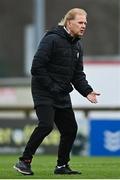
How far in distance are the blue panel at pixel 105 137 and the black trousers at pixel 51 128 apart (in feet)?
28.6

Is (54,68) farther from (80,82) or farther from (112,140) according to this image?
(112,140)

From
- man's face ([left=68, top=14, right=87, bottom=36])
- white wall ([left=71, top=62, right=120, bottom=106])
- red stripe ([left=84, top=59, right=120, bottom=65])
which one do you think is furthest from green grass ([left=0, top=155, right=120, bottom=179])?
red stripe ([left=84, top=59, right=120, bottom=65])

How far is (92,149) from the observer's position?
22.6m

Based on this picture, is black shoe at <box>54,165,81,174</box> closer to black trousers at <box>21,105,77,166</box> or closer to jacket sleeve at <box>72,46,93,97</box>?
black trousers at <box>21,105,77,166</box>

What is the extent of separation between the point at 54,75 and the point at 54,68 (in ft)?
0.29

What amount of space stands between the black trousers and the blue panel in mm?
8709

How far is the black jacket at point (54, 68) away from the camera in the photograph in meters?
13.1

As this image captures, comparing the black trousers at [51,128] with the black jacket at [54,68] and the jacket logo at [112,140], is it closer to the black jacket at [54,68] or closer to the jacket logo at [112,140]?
the black jacket at [54,68]

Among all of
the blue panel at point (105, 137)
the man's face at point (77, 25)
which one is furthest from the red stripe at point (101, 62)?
the man's face at point (77, 25)

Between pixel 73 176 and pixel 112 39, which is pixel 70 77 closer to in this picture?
pixel 73 176

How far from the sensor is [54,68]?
13164 millimetres

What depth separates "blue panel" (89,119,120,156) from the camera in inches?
875

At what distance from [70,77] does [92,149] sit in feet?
31.1

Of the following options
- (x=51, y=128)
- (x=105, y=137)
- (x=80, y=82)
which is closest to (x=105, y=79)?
(x=105, y=137)
